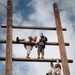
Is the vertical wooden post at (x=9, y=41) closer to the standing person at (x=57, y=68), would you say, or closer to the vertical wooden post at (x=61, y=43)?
the standing person at (x=57, y=68)

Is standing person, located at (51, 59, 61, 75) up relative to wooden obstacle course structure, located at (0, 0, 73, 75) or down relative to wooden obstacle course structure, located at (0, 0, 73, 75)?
down

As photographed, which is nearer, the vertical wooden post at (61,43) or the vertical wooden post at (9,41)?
the vertical wooden post at (9,41)

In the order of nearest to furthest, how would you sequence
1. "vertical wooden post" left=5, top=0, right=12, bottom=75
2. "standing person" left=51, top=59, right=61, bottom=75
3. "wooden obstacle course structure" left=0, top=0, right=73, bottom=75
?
"vertical wooden post" left=5, top=0, right=12, bottom=75 < "wooden obstacle course structure" left=0, top=0, right=73, bottom=75 < "standing person" left=51, top=59, right=61, bottom=75

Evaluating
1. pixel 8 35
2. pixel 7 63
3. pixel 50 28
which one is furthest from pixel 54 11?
pixel 7 63

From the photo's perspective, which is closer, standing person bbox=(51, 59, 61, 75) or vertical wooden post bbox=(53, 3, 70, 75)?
vertical wooden post bbox=(53, 3, 70, 75)

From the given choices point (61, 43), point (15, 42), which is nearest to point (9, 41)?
point (15, 42)

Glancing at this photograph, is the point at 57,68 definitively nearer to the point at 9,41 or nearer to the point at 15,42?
the point at 15,42

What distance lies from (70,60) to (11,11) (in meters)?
3.05

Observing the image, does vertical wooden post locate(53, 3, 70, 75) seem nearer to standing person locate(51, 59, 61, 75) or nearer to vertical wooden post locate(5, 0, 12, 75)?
standing person locate(51, 59, 61, 75)

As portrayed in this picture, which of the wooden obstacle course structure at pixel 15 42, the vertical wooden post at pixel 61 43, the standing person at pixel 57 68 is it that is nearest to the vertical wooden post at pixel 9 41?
the wooden obstacle course structure at pixel 15 42

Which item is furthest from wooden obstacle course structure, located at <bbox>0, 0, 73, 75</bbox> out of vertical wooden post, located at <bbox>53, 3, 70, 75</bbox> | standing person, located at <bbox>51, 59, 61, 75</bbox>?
standing person, located at <bbox>51, 59, 61, 75</bbox>

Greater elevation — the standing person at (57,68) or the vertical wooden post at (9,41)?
the vertical wooden post at (9,41)

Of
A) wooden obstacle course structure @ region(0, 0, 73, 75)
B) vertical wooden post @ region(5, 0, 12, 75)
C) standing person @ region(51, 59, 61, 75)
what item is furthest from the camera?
standing person @ region(51, 59, 61, 75)

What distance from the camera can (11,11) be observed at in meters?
9.73
